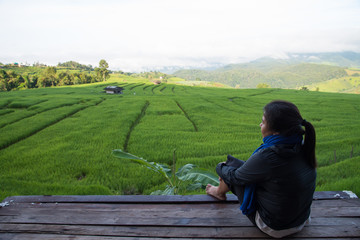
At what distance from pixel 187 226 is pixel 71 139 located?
7267mm

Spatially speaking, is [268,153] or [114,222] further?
[114,222]

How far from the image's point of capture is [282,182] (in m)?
1.96

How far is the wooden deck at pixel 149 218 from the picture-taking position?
2166mm

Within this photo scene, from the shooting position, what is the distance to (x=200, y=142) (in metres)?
8.41

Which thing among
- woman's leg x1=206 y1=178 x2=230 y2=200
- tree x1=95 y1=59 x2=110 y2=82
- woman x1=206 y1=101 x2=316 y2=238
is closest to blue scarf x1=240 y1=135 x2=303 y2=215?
woman x1=206 y1=101 x2=316 y2=238

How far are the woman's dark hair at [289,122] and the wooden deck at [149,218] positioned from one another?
939 millimetres

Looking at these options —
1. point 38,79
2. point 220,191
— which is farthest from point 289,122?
point 38,79

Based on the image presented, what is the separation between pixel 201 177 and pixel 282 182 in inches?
64.8

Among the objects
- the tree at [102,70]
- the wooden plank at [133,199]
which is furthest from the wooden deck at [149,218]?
the tree at [102,70]

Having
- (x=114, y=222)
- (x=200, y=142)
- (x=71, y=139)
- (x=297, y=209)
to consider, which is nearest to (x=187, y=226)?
(x=114, y=222)

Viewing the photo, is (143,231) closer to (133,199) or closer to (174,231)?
(174,231)

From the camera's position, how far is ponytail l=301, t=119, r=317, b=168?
1875 mm

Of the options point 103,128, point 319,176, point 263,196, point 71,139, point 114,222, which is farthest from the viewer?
point 103,128

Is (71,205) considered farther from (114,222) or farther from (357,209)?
(357,209)
